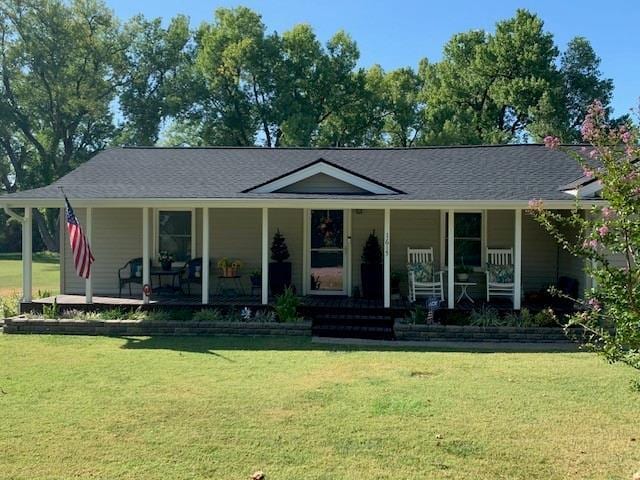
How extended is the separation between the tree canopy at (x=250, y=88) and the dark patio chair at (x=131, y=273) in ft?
73.1

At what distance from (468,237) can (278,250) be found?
419 centimetres

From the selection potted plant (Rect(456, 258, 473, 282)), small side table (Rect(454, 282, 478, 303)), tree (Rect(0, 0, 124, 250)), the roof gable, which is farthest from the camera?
tree (Rect(0, 0, 124, 250))

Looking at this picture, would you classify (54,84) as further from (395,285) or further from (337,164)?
(395,285)

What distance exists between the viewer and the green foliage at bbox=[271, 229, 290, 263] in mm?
12680

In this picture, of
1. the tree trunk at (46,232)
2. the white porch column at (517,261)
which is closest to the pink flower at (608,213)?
the white porch column at (517,261)

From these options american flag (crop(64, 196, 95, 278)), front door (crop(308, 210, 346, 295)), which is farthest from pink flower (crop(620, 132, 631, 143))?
front door (crop(308, 210, 346, 295))

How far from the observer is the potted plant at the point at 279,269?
1255 cm

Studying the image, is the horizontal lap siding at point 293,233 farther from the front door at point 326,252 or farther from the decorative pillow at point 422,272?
the decorative pillow at point 422,272

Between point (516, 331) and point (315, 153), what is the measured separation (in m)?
7.84

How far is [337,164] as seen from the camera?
44.9 feet

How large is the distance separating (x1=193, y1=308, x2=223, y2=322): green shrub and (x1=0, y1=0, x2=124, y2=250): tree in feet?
93.0

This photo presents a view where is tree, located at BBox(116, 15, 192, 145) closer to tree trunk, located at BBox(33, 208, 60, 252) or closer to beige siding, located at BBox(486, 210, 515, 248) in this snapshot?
tree trunk, located at BBox(33, 208, 60, 252)

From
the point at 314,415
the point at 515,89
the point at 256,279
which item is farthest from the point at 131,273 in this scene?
the point at 515,89

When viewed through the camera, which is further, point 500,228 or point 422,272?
point 500,228
